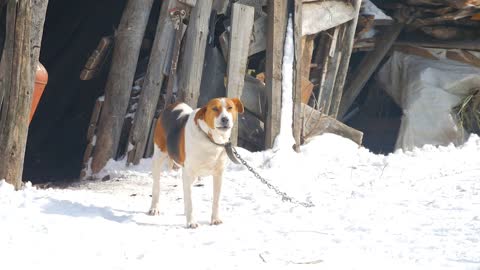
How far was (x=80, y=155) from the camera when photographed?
11.2 meters

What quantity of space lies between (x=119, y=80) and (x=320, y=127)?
9.20ft

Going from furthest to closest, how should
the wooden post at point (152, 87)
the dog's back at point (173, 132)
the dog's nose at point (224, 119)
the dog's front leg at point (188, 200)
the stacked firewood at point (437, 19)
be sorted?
1. the stacked firewood at point (437, 19)
2. the wooden post at point (152, 87)
3. the dog's back at point (173, 132)
4. the dog's front leg at point (188, 200)
5. the dog's nose at point (224, 119)

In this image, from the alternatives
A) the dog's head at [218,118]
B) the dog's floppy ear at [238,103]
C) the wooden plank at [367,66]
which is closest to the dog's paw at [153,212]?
the dog's head at [218,118]

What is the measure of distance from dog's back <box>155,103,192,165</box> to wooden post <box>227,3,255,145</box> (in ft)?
6.93

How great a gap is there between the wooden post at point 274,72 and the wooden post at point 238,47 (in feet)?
1.02

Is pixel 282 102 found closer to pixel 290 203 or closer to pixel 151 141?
pixel 151 141

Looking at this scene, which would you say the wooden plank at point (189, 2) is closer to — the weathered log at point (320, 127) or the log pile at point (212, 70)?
the log pile at point (212, 70)

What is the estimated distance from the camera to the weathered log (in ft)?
33.9

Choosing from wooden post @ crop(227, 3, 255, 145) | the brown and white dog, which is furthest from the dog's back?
wooden post @ crop(227, 3, 255, 145)

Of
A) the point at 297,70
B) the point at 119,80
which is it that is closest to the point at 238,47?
the point at 297,70

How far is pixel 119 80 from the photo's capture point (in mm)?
9367

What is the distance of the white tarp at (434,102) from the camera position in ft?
38.3

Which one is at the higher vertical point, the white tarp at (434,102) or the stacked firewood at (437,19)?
the stacked firewood at (437,19)

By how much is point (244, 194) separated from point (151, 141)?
6.40 ft
